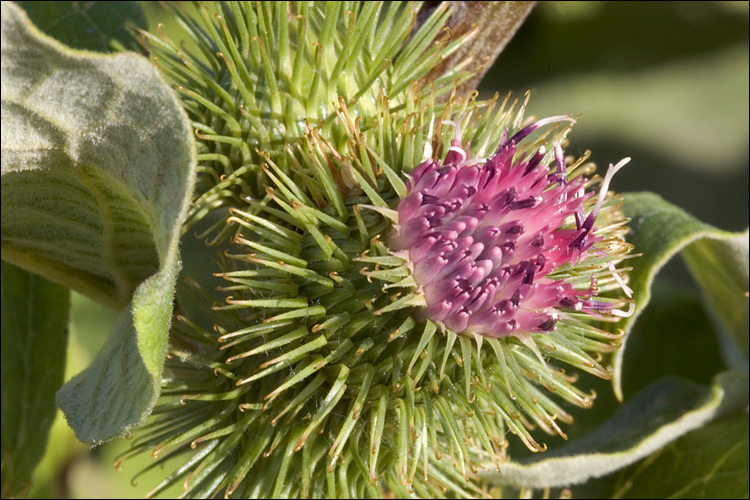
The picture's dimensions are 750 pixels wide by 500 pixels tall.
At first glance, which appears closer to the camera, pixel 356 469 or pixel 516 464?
pixel 356 469

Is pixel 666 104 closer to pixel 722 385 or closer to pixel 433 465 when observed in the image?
pixel 722 385

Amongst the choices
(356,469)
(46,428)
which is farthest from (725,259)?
(46,428)

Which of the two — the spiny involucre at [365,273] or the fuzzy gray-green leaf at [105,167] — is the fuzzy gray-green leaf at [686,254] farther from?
the fuzzy gray-green leaf at [105,167]

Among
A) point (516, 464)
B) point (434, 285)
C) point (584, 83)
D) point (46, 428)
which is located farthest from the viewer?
point (584, 83)

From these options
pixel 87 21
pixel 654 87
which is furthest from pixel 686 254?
pixel 654 87

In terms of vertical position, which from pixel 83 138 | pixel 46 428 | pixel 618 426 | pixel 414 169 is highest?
pixel 414 169

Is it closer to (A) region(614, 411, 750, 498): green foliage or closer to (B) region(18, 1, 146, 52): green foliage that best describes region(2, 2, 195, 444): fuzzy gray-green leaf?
(B) region(18, 1, 146, 52): green foliage

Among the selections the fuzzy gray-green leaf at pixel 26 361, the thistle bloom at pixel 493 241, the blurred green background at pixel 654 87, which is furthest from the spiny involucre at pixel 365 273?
the blurred green background at pixel 654 87
